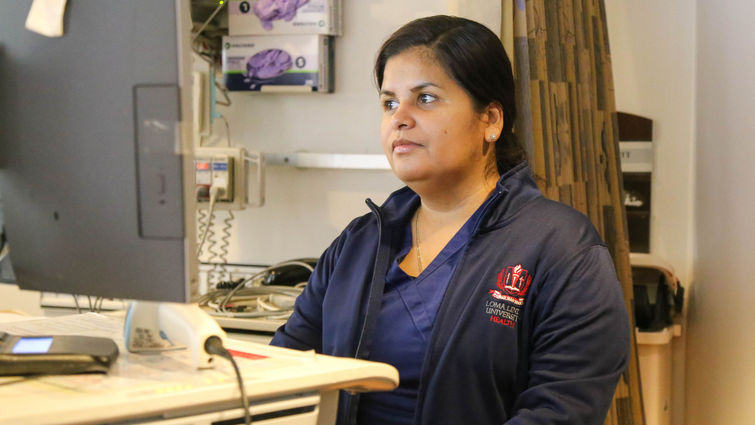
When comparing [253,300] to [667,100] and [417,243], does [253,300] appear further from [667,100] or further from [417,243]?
[667,100]

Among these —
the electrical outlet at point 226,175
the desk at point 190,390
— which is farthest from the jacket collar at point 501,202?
the electrical outlet at point 226,175

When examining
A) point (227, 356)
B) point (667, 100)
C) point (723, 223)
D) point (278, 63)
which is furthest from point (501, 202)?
point (667, 100)

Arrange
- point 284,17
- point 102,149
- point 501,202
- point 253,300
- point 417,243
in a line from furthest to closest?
point 284,17, point 253,300, point 417,243, point 501,202, point 102,149

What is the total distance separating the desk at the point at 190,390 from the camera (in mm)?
821

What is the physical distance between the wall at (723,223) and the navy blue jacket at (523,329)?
738mm

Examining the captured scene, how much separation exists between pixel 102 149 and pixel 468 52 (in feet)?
2.56

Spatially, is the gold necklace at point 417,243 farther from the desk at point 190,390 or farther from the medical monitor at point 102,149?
the medical monitor at point 102,149

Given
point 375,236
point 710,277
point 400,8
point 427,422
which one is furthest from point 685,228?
point 427,422

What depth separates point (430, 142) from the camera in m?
1.53

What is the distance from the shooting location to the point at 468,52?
5.02 feet

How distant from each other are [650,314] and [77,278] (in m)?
1.86

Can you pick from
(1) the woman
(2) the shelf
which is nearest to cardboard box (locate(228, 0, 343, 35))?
(2) the shelf

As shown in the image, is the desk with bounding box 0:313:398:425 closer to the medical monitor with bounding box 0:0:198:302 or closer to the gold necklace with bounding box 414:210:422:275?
the medical monitor with bounding box 0:0:198:302

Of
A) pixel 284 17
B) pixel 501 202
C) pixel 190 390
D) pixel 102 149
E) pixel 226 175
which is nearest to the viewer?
pixel 190 390
